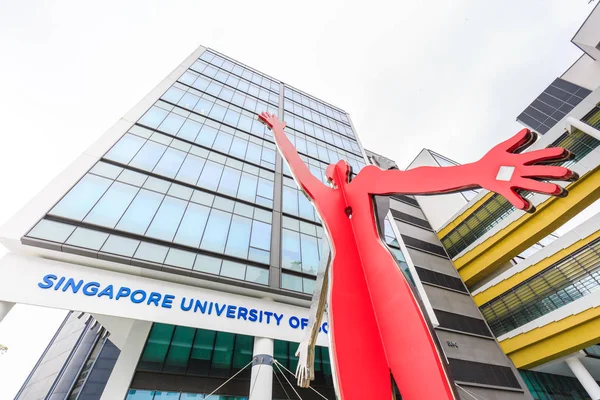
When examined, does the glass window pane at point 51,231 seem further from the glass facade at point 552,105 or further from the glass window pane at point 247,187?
the glass facade at point 552,105

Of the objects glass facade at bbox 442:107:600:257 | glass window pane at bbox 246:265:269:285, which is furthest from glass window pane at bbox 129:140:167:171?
glass facade at bbox 442:107:600:257

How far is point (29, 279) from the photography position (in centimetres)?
874

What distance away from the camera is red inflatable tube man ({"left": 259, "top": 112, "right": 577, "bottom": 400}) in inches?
161

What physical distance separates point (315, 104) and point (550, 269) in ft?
84.3

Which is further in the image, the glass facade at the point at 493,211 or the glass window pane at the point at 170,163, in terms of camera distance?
the glass facade at the point at 493,211

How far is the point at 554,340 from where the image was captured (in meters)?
15.3

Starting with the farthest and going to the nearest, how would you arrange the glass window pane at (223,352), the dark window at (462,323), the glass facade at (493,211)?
1. the dark window at (462,323)
2. the glass facade at (493,211)
3. the glass window pane at (223,352)

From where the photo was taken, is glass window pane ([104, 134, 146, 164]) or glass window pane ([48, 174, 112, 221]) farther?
glass window pane ([104, 134, 146, 164])

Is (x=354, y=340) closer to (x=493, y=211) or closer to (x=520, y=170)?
(x=520, y=170)

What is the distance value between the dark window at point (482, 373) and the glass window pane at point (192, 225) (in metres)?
15.6

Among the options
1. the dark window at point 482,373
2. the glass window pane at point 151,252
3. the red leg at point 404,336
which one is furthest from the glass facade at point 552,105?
the glass window pane at point 151,252

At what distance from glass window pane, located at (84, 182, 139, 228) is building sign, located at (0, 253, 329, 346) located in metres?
2.02

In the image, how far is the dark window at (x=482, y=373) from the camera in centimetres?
1612

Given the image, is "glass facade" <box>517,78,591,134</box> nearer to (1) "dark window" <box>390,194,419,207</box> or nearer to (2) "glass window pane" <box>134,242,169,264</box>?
(1) "dark window" <box>390,194,419,207</box>
